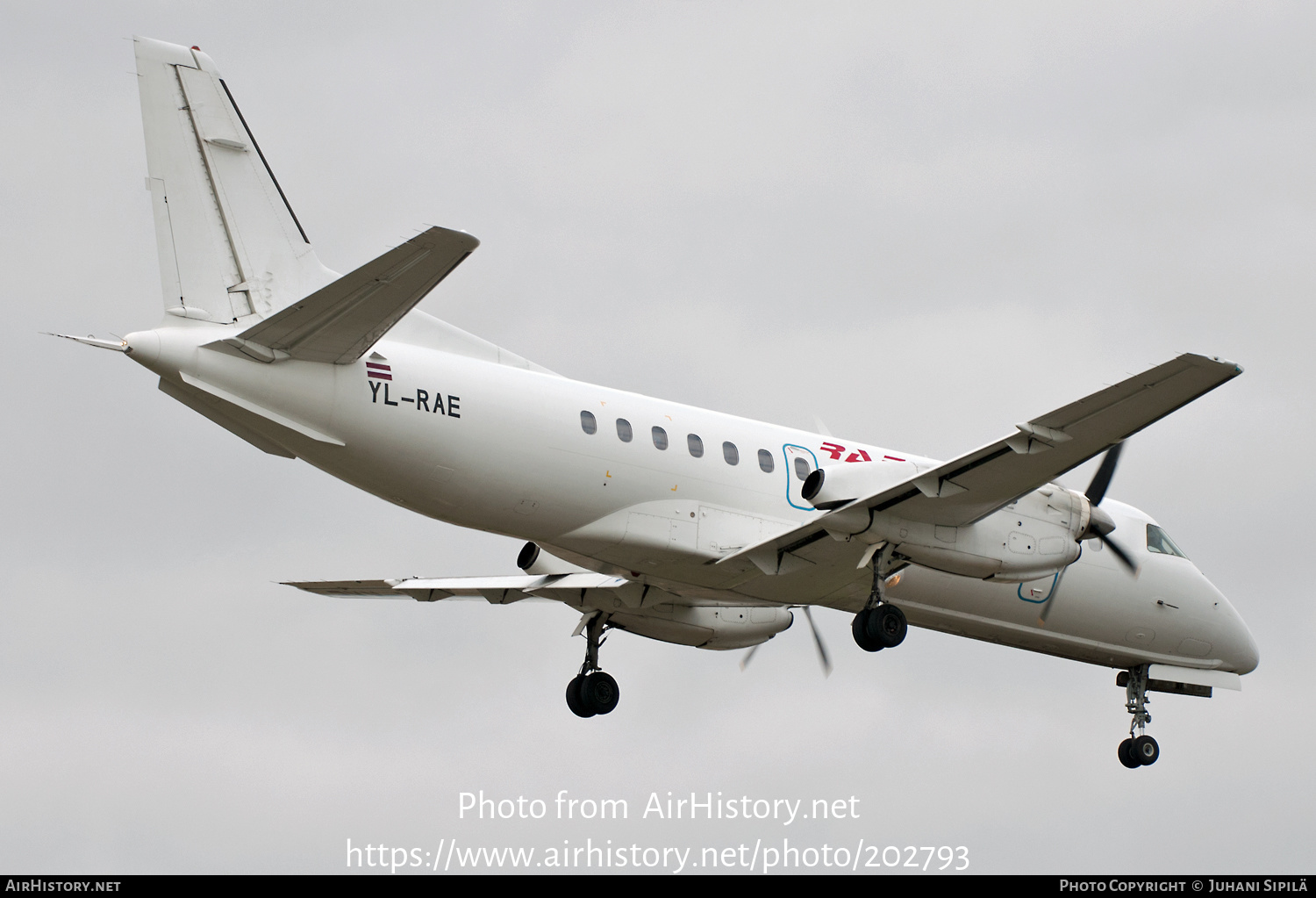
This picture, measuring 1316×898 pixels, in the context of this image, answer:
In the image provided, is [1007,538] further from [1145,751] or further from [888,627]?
[1145,751]

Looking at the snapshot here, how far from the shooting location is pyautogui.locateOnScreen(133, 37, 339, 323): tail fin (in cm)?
1897

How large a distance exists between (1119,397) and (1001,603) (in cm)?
669

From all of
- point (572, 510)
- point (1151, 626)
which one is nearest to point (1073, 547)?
point (1151, 626)

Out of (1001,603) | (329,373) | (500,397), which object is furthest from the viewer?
(1001,603)

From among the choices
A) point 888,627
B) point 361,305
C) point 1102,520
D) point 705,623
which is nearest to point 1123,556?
point 1102,520

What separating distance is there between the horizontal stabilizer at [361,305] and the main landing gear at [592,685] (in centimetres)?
869

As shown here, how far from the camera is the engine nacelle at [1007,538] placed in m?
21.3

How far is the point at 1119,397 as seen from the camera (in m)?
19.0

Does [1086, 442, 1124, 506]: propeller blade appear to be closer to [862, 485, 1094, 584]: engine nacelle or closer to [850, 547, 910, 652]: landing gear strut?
[862, 485, 1094, 584]: engine nacelle

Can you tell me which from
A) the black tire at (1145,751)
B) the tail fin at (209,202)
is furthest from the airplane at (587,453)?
the black tire at (1145,751)

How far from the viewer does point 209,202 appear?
1930 centimetres

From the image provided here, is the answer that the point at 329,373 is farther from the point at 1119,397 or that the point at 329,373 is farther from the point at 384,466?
the point at 1119,397

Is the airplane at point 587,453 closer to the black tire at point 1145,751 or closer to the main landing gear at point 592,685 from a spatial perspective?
the main landing gear at point 592,685

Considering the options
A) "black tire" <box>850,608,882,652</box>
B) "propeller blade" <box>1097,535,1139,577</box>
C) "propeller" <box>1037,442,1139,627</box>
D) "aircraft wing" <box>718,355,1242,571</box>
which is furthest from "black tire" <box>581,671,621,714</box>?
"propeller blade" <box>1097,535,1139,577</box>
